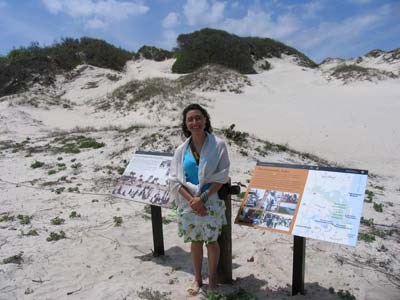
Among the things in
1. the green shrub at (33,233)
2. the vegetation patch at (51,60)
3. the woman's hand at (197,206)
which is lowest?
the green shrub at (33,233)

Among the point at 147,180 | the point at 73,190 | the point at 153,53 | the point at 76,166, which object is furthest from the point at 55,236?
the point at 153,53

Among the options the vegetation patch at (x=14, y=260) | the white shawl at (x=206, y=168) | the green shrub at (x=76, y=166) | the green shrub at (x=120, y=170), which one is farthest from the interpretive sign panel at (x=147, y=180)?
the green shrub at (x=76, y=166)

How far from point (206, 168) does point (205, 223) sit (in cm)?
52

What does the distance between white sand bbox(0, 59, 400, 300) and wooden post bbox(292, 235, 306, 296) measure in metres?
0.12

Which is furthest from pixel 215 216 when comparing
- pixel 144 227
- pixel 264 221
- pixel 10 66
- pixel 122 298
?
pixel 10 66

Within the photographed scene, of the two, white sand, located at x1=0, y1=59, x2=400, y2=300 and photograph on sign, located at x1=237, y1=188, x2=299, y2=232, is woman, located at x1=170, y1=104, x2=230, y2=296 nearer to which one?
photograph on sign, located at x1=237, y1=188, x2=299, y2=232

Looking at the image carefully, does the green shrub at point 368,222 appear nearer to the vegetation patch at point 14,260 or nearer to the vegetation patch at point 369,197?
the vegetation patch at point 369,197

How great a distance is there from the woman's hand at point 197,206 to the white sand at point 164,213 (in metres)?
0.97

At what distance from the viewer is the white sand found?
405cm

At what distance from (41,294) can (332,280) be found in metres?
3.07

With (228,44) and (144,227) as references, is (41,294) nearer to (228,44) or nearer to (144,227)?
(144,227)

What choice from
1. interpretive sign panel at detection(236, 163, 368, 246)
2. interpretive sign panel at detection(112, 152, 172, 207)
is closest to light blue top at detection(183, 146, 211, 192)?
interpretive sign panel at detection(236, 163, 368, 246)

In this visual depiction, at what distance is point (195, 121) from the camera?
138 inches

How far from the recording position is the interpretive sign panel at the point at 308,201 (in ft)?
10.4
